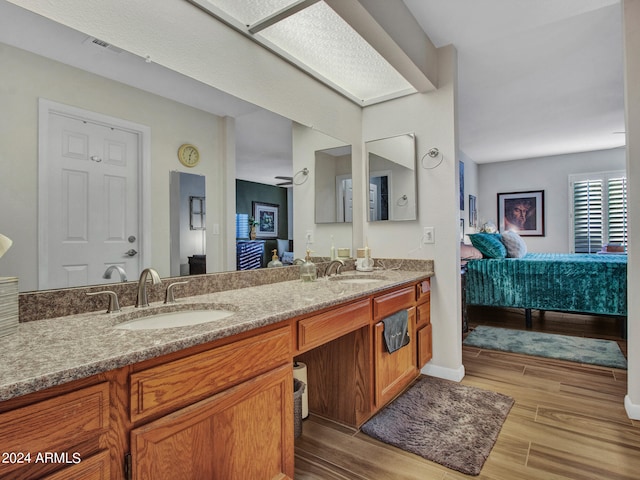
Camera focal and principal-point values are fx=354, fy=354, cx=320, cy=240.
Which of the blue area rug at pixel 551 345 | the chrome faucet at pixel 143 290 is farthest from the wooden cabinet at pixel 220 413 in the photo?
the blue area rug at pixel 551 345

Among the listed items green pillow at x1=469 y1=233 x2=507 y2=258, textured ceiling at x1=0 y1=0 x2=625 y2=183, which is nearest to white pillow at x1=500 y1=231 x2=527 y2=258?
green pillow at x1=469 y1=233 x2=507 y2=258

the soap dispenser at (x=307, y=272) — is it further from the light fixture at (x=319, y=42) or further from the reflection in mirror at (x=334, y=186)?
the light fixture at (x=319, y=42)

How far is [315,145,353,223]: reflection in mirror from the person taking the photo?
2623 millimetres

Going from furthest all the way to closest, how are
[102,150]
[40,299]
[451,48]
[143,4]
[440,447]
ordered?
[451,48], [440,447], [143,4], [102,150], [40,299]

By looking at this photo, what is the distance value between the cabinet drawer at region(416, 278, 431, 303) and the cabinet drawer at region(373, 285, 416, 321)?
0.07 metres

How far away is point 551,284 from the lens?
3.78 m

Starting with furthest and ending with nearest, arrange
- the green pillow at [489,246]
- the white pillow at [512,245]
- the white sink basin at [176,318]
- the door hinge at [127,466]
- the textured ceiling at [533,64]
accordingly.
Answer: the white pillow at [512,245] < the green pillow at [489,246] < the textured ceiling at [533,64] < the white sink basin at [176,318] < the door hinge at [127,466]

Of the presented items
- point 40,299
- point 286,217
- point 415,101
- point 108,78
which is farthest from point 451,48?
point 40,299

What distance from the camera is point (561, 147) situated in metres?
5.81

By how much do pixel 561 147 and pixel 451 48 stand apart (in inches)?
174

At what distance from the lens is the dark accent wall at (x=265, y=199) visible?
76.7 inches

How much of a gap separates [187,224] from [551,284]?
3.78m

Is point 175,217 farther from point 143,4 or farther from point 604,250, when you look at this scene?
point 604,250

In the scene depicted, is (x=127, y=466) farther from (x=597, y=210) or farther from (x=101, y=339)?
(x=597, y=210)
